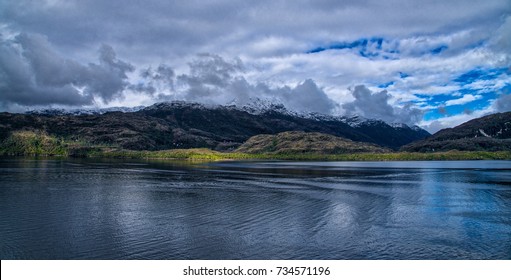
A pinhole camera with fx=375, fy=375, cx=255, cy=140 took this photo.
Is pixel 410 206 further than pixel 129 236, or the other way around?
pixel 410 206

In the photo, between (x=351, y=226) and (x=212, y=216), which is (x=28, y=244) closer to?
(x=212, y=216)

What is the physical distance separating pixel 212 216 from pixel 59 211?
2046cm

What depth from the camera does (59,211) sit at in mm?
49312

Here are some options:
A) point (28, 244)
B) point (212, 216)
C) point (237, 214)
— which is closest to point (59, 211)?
point (28, 244)

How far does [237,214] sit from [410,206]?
27.7 metres

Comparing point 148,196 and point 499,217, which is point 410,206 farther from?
point 148,196

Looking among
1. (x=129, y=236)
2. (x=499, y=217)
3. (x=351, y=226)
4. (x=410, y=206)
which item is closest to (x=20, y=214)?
(x=129, y=236)

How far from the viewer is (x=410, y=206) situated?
57.7m
